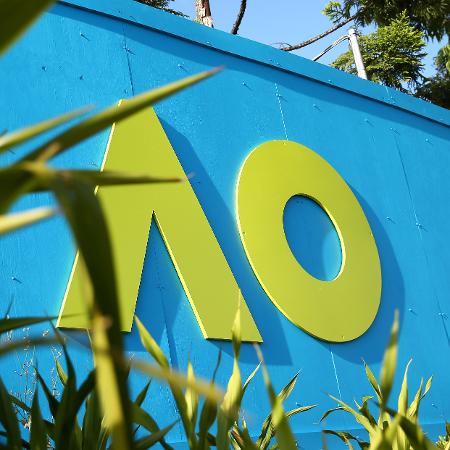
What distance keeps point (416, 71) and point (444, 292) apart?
44.0 feet

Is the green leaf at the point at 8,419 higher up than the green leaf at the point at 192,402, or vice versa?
the green leaf at the point at 192,402

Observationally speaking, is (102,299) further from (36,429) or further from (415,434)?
(36,429)

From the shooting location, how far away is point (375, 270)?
16.4 feet

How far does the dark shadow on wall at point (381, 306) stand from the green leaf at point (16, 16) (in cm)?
390

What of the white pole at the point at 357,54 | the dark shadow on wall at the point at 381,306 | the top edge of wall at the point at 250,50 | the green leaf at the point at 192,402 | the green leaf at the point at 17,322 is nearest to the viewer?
the green leaf at the point at 17,322

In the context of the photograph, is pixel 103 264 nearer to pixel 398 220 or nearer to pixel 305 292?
pixel 305 292

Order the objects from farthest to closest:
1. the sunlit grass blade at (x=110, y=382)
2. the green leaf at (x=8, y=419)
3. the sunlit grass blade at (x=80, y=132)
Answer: the green leaf at (x=8, y=419)
the sunlit grass blade at (x=80, y=132)
the sunlit grass blade at (x=110, y=382)

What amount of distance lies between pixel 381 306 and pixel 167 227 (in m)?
1.62

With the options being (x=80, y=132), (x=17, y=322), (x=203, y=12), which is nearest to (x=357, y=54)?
(x=203, y=12)

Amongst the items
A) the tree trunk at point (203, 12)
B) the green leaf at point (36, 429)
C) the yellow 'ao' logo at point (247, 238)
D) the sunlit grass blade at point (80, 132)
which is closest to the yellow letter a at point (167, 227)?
the yellow 'ao' logo at point (247, 238)

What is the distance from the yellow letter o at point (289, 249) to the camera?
4.39 m

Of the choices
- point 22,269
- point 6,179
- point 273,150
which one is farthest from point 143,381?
point 6,179

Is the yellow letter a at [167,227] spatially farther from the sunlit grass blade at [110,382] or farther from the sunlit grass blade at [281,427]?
the sunlit grass blade at [110,382]

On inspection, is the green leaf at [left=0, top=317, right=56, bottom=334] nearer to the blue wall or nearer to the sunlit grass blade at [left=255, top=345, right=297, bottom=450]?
the sunlit grass blade at [left=255, top=345, right=297, bottom=450]
